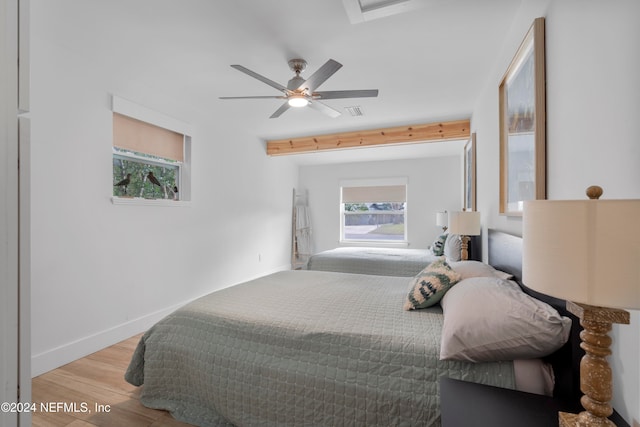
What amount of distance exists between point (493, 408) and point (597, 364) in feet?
1.16

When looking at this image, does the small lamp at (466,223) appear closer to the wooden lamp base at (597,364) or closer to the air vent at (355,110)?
the air vent at (355,110)

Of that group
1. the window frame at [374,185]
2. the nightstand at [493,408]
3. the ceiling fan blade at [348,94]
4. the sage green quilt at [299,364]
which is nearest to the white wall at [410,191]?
the window frame at [374,185]

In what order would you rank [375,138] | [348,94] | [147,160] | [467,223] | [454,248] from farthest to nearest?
[375,138], [454,248], [147,160], [467,223], [348,94]

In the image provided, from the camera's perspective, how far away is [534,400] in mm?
981

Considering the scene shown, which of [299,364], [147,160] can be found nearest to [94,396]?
[299,364]

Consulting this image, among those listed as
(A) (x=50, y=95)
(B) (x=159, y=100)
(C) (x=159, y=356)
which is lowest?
(C) (x=159, y=356)

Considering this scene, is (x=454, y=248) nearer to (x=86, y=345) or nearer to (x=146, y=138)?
(x=146, y=138)

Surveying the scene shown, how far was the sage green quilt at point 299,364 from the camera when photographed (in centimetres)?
126

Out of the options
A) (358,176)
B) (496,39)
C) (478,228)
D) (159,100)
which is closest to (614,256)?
(496,39)

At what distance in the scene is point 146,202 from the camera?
122 inches

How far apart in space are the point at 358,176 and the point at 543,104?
4779mm

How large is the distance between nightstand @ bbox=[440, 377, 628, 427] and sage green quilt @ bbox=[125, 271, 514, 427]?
193 mm

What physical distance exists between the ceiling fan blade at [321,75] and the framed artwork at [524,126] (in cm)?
109

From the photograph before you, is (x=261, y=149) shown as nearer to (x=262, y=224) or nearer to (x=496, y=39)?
(x=262, y=224)
